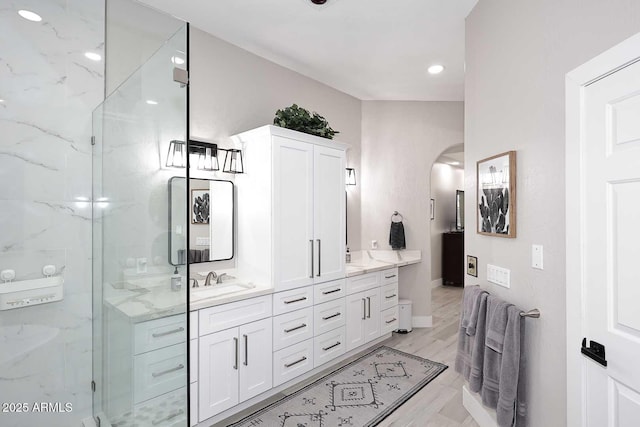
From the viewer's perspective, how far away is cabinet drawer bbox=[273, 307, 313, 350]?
8.50ft

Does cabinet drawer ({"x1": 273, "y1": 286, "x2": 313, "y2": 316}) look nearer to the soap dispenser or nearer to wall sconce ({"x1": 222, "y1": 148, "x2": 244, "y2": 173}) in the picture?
wall sconce ({"x1": 222, "y1": 148, "x2": 244, "y2": 173})

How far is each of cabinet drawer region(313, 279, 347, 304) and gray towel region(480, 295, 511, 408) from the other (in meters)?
1.41

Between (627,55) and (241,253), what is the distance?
2.59m

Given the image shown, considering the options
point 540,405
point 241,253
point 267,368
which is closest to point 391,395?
point 267,368

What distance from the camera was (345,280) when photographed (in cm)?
324

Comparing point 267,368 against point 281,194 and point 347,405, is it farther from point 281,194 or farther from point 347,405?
point 281,194

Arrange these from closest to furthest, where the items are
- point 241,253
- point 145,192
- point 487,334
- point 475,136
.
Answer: point 145,192, point 487,334, point 475,136, point 241,253

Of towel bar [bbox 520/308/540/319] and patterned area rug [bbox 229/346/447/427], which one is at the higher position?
towel bar [bbox 520/308/540/319]

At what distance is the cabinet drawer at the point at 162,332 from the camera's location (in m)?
1.25

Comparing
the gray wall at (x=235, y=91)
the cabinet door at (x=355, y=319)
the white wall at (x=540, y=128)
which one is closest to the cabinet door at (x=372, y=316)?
the cabinet door at (x=355, y=319)

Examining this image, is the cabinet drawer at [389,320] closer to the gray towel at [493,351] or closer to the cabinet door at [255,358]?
the cabinet door at [255,358]

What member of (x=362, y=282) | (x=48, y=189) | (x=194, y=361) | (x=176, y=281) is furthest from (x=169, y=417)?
(x=362, y=282)

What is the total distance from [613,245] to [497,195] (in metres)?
0.80

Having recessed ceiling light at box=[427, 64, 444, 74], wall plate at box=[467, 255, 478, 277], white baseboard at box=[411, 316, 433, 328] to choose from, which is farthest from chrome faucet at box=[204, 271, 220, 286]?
recessed ceiling light at box=[427, 64, 444, 74]
